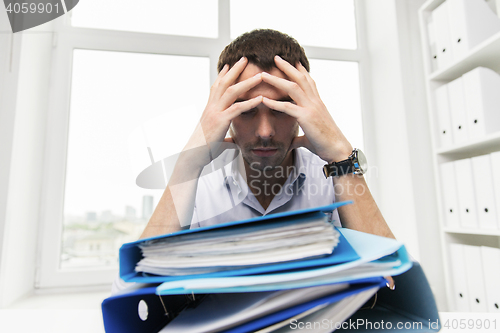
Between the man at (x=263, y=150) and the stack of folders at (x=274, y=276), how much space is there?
35 cm

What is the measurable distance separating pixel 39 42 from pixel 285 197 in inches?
61.9

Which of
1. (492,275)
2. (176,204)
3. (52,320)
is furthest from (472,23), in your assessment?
(52,320)

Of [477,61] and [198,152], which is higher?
[477,61]

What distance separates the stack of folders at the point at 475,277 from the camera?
43.8 inches

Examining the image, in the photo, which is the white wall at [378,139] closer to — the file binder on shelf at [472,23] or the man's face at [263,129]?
the file binder on shelf at [472,23]

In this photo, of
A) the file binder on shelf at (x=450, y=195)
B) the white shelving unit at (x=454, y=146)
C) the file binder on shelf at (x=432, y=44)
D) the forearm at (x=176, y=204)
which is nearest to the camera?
the forearm at (x=176, y=204)

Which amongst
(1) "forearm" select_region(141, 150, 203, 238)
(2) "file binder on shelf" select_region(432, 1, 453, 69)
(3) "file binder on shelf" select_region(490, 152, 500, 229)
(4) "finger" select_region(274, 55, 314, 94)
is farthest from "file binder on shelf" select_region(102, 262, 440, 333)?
(2) "file binder on shelf" select_region(432, 1, 453, 69)

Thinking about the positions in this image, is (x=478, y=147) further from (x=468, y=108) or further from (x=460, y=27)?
(x=460, y=27)

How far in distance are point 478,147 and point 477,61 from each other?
0.38 metres

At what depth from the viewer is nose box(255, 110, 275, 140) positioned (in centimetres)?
75

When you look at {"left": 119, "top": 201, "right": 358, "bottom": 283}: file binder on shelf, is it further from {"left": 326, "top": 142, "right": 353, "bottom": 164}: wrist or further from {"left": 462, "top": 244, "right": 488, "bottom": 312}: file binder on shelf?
{"left": 462, "top": 244, "right": 488, "bottom": 312}: file binder on shelf

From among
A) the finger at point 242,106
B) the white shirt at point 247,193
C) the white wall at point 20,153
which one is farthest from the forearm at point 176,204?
the white wall at point 20,153

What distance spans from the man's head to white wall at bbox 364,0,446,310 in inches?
43.5

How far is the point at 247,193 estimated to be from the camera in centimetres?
91
